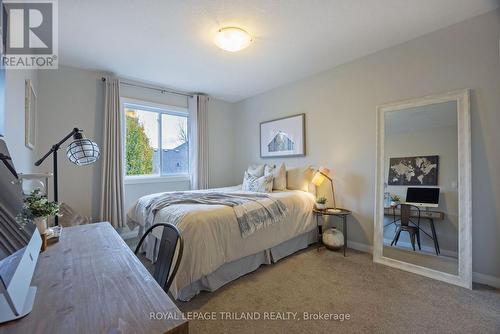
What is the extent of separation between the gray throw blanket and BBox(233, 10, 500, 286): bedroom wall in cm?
113

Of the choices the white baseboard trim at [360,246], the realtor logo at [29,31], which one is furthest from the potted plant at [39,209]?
the white baseboard trim at [360,246]

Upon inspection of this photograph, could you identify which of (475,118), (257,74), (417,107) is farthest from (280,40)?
(475,118)

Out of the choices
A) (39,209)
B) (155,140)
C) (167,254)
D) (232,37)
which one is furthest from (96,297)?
(155,140)

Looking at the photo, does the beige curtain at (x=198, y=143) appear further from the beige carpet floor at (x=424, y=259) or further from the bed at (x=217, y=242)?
the beige carpet floor at (x=424, y=259)

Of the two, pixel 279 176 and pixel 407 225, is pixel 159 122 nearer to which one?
pixel 279 176

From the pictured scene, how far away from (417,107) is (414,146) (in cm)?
43

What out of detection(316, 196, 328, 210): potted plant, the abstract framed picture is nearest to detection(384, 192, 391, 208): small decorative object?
detection(316, 196, 328, 210): potted plant

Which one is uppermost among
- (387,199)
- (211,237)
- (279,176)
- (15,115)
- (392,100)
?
(392,100)

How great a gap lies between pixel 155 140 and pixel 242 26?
259cm

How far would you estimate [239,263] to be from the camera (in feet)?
7.59

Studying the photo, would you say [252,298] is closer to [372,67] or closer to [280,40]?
[280,40]

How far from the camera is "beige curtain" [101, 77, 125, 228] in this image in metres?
3.24

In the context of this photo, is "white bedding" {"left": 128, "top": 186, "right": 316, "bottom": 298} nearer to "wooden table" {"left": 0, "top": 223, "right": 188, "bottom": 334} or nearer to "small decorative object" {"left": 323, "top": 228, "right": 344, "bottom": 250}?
"small decorative object" {"left": 323, "top": 228, "right": 344, "bottom": 250}

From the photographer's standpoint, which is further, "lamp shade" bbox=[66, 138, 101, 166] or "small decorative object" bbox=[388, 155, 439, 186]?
"small decorative object" bbox=[388, 155, 439, 186]
